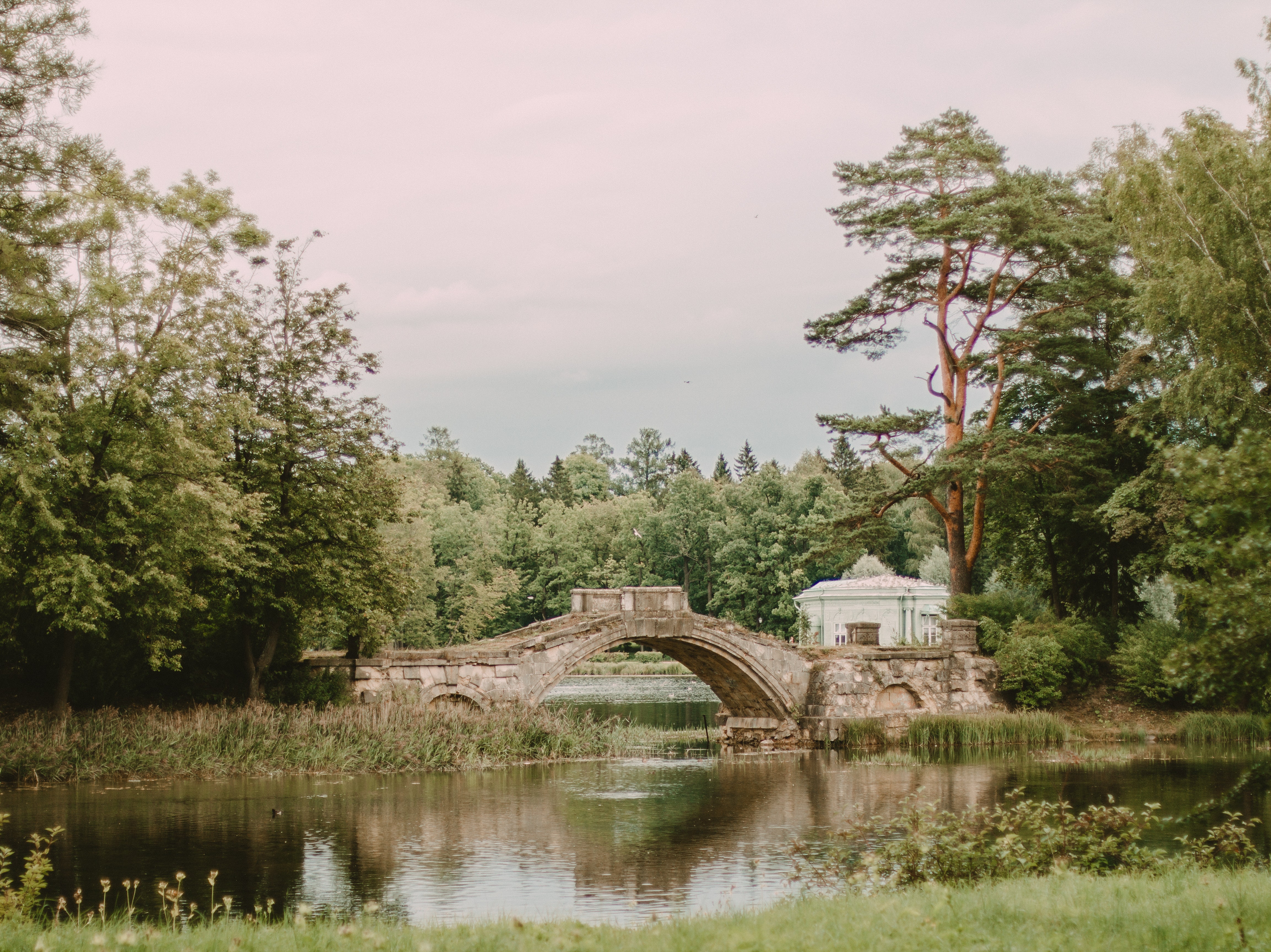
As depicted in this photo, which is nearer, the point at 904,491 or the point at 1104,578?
the point at 904,491

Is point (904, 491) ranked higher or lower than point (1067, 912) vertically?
higher

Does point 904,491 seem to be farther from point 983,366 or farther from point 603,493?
point 603,493

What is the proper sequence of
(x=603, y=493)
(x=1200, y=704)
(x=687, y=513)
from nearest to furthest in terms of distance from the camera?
(x=1200, y=704), (x=687, y=513), (x=603, y=493)

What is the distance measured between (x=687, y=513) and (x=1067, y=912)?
203 ft

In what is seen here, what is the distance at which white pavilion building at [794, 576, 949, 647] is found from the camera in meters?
47.8

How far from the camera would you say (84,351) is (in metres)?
18.3

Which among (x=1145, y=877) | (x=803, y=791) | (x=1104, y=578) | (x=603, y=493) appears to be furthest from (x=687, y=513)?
(x=1145, y=877)

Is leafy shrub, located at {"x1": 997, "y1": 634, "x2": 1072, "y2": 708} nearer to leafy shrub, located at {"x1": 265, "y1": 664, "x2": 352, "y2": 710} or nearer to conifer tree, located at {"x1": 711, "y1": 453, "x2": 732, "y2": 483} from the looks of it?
leafy shrub, located at {"x1": 265, "y1": 664, "x2": 352, "y2": 710}

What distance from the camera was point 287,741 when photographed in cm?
2016

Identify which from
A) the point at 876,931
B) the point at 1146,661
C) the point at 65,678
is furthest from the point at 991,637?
the point at 876,931

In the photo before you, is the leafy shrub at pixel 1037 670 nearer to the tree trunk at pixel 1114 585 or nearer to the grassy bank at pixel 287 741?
the tree trunk at pixel 1114 585

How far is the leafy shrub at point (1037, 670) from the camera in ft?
90.3

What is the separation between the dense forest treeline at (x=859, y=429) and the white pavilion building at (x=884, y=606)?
34.8ft

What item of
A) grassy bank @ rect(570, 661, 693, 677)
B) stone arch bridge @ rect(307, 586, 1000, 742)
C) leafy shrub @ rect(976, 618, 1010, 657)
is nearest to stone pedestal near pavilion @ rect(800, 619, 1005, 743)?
stone arch bridge @ rect(307, 586, 1000, 742)
